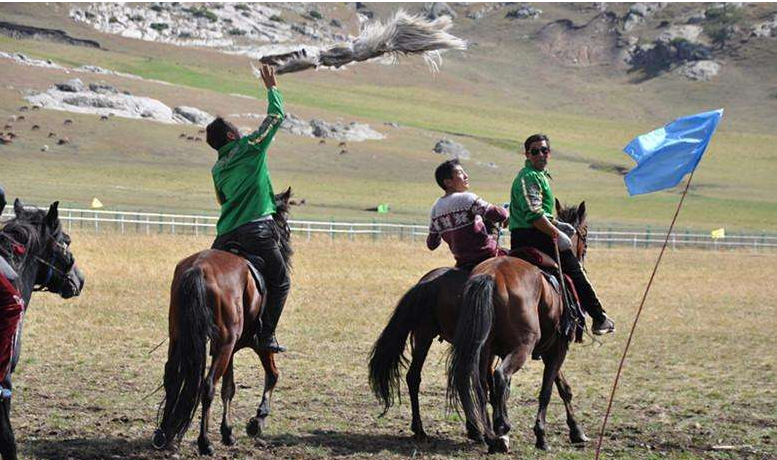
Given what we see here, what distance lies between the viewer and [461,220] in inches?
400

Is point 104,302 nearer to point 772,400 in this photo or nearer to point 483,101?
point 772,400

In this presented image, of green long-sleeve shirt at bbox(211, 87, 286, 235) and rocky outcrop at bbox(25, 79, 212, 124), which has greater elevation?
rocky outcrop at bbox(25, 79, 212, 124)

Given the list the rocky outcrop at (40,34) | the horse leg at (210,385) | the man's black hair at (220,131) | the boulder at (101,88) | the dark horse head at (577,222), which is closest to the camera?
the horse leg at (210,385)

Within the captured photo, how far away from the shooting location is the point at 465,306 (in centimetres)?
924

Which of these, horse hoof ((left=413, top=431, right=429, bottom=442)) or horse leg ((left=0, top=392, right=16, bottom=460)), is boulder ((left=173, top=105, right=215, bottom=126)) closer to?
horse hoof ((left=413, top=431, right=429, bottom=442))

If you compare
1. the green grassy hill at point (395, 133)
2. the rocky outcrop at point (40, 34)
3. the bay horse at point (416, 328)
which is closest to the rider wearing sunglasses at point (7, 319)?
the bay horse at point (416, 328)

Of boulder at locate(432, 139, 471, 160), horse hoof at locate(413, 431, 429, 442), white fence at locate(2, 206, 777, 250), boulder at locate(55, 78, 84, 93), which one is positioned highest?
boulder at locate(55, 78, 84, 93)

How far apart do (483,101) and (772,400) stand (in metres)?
159

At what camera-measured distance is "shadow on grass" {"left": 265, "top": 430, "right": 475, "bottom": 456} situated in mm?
9578

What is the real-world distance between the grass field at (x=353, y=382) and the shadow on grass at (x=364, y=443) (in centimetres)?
2

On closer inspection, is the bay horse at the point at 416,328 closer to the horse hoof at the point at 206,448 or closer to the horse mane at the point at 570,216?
the horse mane at the point at 570,216

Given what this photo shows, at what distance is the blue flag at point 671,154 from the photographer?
9.91 m

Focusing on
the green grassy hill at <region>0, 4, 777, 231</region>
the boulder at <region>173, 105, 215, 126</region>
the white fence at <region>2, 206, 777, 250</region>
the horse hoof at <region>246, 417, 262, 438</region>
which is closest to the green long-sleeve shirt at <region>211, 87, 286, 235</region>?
the horse hoof at <region>246, 417, 262, 438</region>

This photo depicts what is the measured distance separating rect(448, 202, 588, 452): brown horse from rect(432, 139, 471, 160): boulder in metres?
94.0
